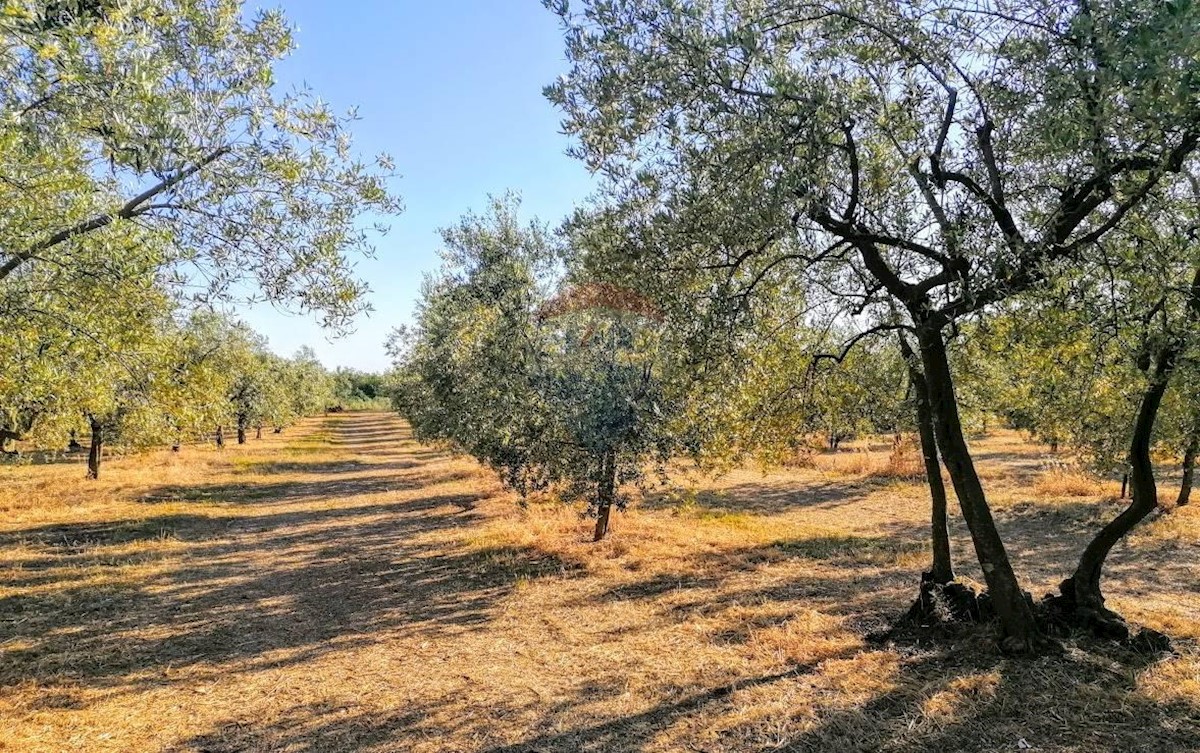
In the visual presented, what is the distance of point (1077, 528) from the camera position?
18703mm

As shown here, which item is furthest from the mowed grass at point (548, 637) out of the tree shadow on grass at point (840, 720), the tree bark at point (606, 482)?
the tree bark at point (606, 482)

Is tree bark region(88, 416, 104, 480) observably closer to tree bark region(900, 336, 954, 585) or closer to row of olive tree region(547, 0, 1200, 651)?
row of olive tree region(547, 0, 1200, 651)

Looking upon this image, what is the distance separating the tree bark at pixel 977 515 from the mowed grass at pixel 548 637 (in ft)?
1.33

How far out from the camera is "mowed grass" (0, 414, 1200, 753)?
23.6 ft

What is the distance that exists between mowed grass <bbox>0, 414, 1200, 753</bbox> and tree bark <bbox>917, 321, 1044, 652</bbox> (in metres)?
0.41

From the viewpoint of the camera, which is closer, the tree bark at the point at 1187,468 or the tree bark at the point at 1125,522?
the tree bark at the point at 1125,522

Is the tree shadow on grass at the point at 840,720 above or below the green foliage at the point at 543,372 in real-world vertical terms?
below

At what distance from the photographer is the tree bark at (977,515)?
8.03m

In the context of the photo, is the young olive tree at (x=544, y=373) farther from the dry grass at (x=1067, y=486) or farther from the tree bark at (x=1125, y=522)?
the dry grass at (x=1067, y=486)

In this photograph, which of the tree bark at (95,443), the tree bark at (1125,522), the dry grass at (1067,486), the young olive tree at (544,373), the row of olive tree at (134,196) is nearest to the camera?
the row of olive tree at (134,196)

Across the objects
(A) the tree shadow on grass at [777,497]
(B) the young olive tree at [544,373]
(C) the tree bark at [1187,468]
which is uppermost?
(B) the young olive tree at [544,373]

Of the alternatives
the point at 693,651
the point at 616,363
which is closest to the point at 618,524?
the point at 616,363

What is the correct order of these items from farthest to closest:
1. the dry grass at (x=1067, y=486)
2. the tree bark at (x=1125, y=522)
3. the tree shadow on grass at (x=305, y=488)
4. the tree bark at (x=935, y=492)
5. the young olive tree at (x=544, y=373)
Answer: the tree shadow on grass at (x=305, y=488) → the dry grass at (x=1067, y=486) → the young olive tree at (x=544, y=373) → the tree bark at (x=935, y=492) → the tree bark at (x=1125, y=522)

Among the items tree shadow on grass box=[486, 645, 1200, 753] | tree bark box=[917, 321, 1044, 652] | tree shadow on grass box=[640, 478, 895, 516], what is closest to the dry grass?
tree shadow on grass box=[640, 478, 895, 516]
